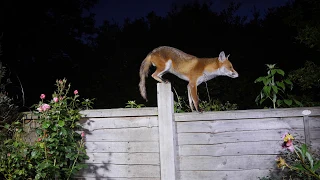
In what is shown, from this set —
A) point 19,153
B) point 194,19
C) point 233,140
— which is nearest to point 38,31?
point 194,19

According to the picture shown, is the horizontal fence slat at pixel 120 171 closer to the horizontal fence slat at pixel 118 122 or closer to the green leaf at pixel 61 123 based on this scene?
the horizontal fence slat at pixel 118 122

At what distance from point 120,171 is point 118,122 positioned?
0.45m

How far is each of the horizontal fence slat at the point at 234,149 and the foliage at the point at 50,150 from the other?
0.95m

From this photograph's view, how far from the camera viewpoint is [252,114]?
2543 mm

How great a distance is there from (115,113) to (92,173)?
0.60m

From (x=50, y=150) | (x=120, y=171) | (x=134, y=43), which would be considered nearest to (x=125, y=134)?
(x=120, y=171)

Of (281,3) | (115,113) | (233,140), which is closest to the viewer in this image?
(233,140)

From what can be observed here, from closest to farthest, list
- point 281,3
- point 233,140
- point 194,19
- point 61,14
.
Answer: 1. point 233,140
2. point 281,3
3. point 194,19
4. point 61,14

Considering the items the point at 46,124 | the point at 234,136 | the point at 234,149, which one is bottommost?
the point at 234,149

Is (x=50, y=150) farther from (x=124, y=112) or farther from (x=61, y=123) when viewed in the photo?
(x=124, y=112)

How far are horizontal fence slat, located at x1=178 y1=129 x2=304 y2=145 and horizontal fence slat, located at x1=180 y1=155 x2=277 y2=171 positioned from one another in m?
0.14

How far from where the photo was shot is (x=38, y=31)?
20.1 feet

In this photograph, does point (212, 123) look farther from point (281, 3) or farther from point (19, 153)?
point (281, 3)

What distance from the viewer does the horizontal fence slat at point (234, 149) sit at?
251 cm
